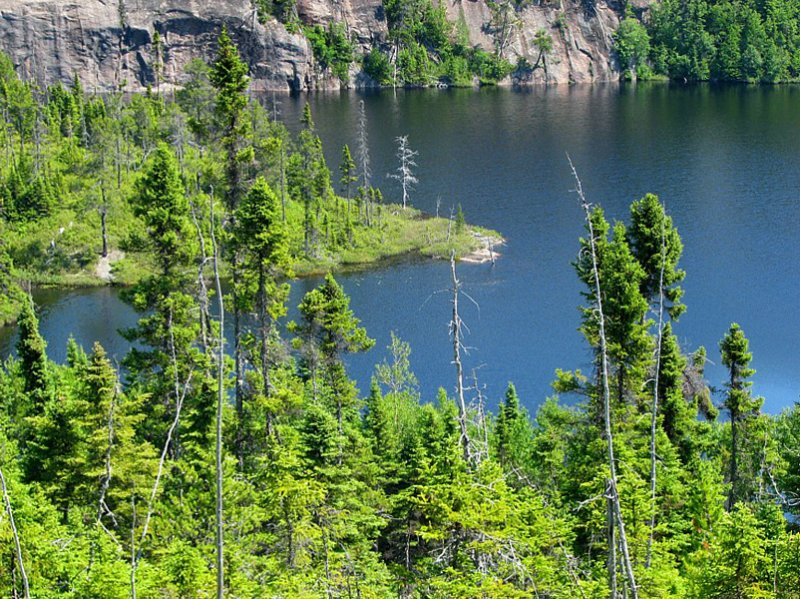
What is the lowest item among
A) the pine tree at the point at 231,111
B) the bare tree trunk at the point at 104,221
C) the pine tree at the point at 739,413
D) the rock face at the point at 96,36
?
the pine tree at the point at 739,413

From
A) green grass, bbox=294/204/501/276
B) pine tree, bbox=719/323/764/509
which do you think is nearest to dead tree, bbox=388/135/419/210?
green grass, bbox=294/204/501/276

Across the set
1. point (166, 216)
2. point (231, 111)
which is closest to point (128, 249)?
point (166, 216)

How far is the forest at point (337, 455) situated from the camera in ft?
75.9

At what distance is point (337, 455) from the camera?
3766cm

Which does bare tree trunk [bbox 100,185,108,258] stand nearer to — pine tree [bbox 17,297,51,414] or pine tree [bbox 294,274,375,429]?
pine tree [bbox 17,297,51,414]

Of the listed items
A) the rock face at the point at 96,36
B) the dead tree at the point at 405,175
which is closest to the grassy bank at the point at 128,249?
the dead tree at the point at 405,175

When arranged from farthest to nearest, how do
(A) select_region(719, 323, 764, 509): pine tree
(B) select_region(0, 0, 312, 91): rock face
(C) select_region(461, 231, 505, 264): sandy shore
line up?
(B) select_region(0, 0, 312, 91): rock face, (C) select_region(461, 231, 505, 264): sandy shore, (A) select_region(719, 323, 764, 509): pine tree

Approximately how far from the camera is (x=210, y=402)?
126ft

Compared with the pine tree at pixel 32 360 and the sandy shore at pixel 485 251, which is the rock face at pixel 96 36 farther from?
the pine tree at pixel 32 360

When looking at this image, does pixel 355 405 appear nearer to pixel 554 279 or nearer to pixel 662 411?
pixel 662 411

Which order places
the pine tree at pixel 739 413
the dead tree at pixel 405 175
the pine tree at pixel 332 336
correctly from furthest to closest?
the dead tree at pixel 405 175
the pine tree at pixel 332 336
the pine tree at pixel 739 413

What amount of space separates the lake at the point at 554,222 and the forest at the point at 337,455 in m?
5.10

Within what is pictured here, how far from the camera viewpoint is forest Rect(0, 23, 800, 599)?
75.9 ft

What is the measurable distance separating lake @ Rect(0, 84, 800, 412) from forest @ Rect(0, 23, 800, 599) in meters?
5.10
